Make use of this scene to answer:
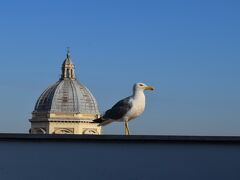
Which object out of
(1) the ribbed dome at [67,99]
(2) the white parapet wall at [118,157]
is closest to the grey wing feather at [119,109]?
(2) the white parapet wall at [118,157]

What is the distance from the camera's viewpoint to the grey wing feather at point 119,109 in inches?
436

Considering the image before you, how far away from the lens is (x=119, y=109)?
11.1 m

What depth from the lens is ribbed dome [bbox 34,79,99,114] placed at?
10081 cm

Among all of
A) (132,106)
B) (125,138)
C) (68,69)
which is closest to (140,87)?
(132,106)

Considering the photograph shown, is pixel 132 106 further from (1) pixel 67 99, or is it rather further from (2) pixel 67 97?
(2) pixel 67 97

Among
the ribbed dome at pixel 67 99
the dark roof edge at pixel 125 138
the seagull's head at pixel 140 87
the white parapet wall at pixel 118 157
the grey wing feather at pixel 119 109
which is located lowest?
the white parapet wall at pixel 118 157

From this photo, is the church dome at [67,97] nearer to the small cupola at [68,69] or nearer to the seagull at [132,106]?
the small cupola at [68,69]

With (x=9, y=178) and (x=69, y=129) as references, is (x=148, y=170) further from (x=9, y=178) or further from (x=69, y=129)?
(x=69, y=129)

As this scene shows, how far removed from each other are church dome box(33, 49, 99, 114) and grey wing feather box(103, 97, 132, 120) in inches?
3500

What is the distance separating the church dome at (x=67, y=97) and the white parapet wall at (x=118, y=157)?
90.8 metres

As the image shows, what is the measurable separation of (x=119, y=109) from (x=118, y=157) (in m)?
1.81

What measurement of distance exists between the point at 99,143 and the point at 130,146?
33cm

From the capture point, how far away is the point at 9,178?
927 centimetres

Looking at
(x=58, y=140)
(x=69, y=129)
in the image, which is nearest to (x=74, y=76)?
(x=69, y=129)
